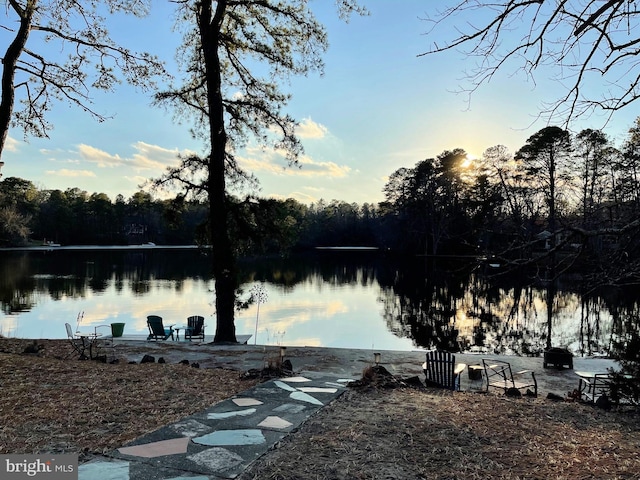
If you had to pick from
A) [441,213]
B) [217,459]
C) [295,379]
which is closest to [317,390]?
[295,379]

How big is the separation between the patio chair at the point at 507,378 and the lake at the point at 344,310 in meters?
2.04

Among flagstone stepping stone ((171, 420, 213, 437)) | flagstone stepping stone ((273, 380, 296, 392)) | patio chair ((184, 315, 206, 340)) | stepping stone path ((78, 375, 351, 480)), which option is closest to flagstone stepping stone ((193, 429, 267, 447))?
stepping stone path ((78, 375, 351, 480))

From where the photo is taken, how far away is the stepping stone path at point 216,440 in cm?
304

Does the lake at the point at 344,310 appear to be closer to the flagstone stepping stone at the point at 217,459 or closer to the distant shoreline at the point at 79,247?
the flagstone stepping stone at the point at 217,459

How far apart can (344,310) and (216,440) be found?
61.0ft

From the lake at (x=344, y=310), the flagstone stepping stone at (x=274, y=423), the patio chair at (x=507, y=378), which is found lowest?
the lake at (x=344, y=310)

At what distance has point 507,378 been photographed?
7.92 meters

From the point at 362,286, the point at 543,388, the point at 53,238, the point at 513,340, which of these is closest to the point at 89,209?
the point at 53,238

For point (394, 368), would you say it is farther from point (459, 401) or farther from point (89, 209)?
point (89, 209)

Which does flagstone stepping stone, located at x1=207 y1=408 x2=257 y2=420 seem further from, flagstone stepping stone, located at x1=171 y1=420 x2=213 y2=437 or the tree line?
the tree line

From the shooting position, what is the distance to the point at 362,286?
104 ft

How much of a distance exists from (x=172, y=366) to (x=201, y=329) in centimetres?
650

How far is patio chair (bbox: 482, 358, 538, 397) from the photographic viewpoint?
23.9ft

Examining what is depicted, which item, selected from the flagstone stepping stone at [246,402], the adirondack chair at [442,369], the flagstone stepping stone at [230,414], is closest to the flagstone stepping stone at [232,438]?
the flagstone stepping stone at [230,414]
